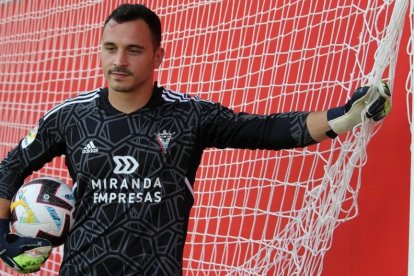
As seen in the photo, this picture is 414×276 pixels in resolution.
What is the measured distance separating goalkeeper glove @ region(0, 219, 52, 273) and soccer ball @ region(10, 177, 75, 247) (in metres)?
0.03

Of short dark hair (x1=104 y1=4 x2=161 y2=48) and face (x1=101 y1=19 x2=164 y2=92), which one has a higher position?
short dark hair (x1=104 y1=4 x2=161 y2=48)

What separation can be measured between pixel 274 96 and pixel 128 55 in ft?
3.33

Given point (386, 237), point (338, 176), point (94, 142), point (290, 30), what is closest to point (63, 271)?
point (94, 142)

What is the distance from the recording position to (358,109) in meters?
2.33

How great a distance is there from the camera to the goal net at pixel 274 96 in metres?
2.90

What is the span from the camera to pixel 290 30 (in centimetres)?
341

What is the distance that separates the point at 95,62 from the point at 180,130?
2101mm

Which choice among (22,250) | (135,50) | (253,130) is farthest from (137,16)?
(22,250)

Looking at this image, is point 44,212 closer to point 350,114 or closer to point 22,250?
point 22,250

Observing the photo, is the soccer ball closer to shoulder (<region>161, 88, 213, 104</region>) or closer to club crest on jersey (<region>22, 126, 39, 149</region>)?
club crest on jersey (<region>22, 126, 39, 149</region>)

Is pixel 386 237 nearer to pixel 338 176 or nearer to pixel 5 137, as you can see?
pixel 338 176

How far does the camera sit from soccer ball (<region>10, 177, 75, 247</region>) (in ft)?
8.54

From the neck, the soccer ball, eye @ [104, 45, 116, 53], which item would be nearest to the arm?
the neck

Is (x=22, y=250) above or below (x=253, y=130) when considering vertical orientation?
below
